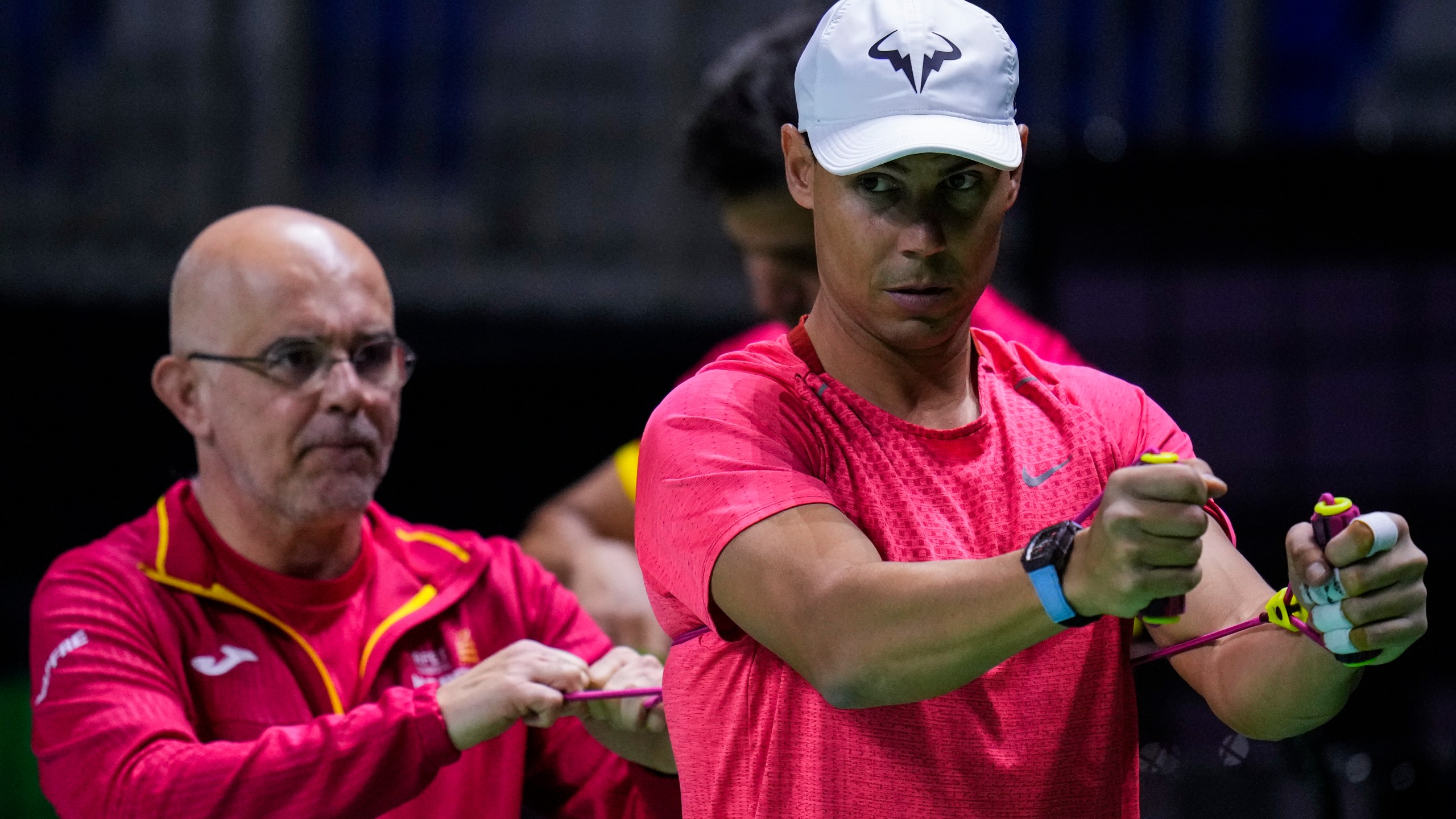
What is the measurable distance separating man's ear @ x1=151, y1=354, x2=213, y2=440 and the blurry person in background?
0.72 meters

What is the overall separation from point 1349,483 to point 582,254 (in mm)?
2729

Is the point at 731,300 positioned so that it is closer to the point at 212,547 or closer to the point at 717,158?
the point at 717,158

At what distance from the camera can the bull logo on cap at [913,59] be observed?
1.50 m

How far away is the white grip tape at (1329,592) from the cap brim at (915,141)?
46 cm

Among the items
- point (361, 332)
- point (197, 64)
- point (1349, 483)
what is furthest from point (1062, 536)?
point (197, 64)

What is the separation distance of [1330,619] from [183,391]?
1768 mm

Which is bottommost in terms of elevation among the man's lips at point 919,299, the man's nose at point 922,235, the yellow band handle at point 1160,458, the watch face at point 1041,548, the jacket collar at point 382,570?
the jacket collar at point 382,570

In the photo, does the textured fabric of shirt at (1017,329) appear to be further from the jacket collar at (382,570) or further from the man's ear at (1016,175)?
the man's ear at (1016,175)

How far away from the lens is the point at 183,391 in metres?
2.49

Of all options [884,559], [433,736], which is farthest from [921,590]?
[433,736]

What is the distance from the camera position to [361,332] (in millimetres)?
2402

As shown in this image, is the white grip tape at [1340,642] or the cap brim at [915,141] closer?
the white grip tape at [1340,642]

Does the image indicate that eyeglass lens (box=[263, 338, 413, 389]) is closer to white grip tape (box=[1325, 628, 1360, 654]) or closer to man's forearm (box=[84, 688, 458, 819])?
man's forearm (box=[84, 688, 458, 819])

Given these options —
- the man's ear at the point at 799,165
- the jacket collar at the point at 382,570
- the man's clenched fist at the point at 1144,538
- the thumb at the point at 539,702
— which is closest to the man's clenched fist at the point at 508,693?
the thumb at the point at 539,702
